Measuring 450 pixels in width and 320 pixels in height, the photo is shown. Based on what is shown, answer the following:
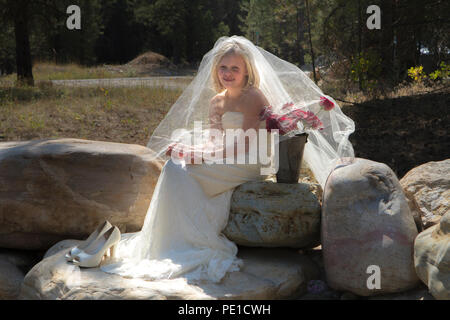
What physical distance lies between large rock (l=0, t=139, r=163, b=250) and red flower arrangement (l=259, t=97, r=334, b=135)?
138 centimetres

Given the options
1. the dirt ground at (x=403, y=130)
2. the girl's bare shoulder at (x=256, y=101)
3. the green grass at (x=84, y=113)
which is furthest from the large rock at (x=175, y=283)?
the green grass at (x=84, y=113)

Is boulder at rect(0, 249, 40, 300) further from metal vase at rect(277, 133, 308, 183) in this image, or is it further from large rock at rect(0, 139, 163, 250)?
metal vase at rect(277, 133, 308, 183)

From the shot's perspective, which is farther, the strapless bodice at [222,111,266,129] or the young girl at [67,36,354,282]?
the strapless bodice at [222,111,266,129]

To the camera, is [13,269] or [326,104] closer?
[326,104]

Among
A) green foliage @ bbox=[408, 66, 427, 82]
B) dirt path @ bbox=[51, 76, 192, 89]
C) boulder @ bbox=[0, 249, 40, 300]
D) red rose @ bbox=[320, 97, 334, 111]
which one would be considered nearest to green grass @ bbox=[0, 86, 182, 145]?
dirt path @ bbox=[51, 76, 192, 89]

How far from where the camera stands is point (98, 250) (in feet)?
12.1

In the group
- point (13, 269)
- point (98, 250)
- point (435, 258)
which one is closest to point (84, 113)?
point (13, 269)

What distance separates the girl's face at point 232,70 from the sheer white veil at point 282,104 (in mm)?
131

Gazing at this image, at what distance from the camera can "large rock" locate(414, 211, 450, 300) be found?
2.98 metres

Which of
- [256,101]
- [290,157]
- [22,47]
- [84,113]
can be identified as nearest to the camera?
[290,157]

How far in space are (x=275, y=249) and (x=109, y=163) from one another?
1.78m

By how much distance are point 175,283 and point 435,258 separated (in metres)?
1.78

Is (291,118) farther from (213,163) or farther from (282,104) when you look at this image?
(213,163)

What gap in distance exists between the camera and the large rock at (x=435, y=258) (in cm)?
298
